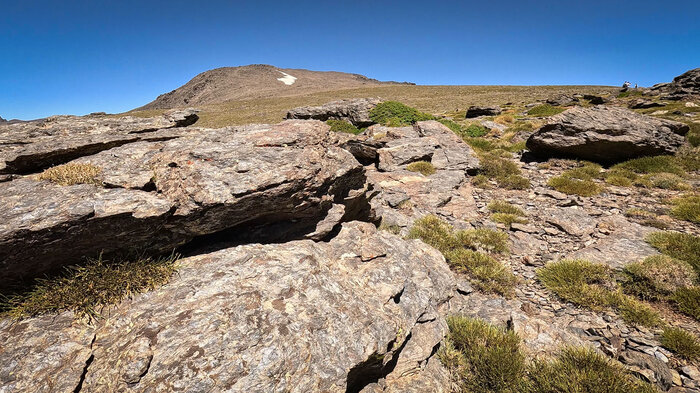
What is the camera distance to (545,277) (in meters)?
6.17

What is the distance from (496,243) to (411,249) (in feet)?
8.94

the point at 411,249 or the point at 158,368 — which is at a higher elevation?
the point at 158,368

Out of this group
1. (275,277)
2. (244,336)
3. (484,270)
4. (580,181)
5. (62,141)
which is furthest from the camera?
(580,181)

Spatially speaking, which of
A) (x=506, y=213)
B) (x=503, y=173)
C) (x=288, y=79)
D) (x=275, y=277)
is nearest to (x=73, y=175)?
(x=275, y=277)

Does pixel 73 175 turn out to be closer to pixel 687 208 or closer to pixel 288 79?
pixel 687 208

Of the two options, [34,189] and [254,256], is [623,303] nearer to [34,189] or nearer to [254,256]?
[254,256]

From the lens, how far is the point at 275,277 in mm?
4004

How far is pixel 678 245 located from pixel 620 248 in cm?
119

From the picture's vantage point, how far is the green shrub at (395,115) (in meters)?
21.2

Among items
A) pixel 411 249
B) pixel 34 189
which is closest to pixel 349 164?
pixel 411 249

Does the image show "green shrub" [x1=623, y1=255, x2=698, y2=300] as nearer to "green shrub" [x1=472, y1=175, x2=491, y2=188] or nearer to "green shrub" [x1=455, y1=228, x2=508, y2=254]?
"green shrub" [x1=455, y1=228, x2=508, y2=254]

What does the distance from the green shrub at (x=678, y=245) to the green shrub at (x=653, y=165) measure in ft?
20.7

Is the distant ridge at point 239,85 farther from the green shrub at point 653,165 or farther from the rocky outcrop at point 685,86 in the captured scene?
the green shrub at point 653,165

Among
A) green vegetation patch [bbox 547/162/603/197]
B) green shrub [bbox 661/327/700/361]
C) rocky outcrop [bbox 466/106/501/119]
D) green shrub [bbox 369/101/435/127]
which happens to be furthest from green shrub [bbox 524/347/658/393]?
rocky outcrop [bbox 466/106/501/119]
